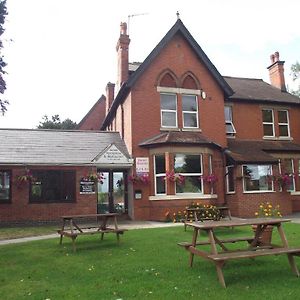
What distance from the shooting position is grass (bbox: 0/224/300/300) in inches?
225

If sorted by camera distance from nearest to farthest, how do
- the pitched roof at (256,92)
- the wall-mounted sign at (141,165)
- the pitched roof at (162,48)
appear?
the wall-mounted sign at (141,165) → the pitched roof at (162,48) → the pitched roof at (256,92)

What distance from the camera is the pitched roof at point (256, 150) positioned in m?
19.3

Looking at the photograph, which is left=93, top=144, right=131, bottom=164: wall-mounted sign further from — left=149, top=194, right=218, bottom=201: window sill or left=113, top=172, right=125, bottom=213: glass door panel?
left=149, top=194, right=218, bottom=201: window sill

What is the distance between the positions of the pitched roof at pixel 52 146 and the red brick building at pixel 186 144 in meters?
1.48

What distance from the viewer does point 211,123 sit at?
806 inches

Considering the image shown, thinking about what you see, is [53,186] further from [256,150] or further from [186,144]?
[256,150]

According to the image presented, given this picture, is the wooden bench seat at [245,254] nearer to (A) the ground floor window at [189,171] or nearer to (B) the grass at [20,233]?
(B) the grass at [20,233]

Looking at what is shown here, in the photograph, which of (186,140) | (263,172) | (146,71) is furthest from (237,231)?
(146,71)

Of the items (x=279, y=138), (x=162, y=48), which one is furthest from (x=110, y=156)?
(x=279, y=138)

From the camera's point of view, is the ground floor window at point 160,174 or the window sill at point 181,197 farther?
the ground floor window at point 160,174

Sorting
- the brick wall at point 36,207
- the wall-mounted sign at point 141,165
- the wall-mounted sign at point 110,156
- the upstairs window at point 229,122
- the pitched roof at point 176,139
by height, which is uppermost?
the upstairs window at point 229,122

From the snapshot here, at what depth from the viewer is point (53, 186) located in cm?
1806

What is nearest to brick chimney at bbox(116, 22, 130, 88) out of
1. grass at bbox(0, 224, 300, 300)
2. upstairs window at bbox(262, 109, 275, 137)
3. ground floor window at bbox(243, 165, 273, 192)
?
ground floor window at bbox(243, 165, 273, 192)

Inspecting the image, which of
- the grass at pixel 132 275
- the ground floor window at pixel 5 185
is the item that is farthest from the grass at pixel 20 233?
the grass at pixel 132 275
